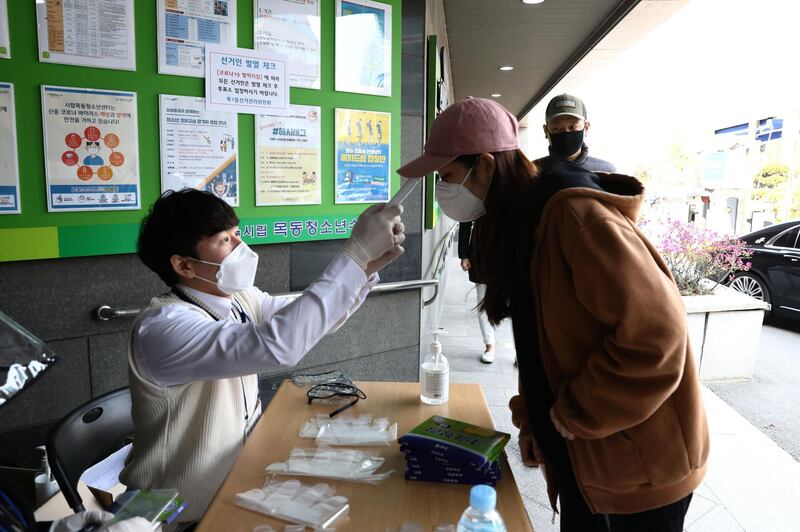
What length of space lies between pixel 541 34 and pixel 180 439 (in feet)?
18.7

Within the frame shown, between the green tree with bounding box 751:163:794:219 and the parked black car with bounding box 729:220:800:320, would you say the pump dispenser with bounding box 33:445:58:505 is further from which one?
the green tree with bounding box 751:163:794:219

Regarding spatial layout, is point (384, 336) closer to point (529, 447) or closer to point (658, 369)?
point (529, 447)

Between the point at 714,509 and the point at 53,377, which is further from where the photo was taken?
the point at 714,509

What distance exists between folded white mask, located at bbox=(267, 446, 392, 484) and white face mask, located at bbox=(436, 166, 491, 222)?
628mm

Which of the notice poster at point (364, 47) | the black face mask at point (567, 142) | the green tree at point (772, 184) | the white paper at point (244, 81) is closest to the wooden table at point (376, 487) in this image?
the white paper at point (244, 81)

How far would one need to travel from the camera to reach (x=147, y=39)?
2.17 m

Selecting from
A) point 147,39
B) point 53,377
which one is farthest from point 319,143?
point 53,377

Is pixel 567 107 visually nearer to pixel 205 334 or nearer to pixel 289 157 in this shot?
pixel 289 157

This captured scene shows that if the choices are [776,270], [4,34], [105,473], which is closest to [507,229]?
[105,473]

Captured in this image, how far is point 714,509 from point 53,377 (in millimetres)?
2893

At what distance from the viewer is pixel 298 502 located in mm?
1130

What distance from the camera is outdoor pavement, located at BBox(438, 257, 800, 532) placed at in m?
2.42

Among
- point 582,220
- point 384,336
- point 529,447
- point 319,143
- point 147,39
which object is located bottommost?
point 384,336

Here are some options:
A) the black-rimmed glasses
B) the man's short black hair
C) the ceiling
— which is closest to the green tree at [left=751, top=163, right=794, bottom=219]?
the ceiling
